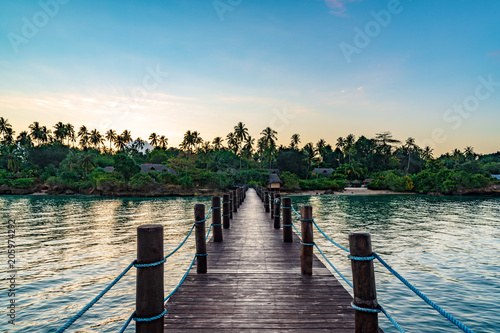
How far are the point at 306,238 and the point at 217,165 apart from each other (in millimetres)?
78284

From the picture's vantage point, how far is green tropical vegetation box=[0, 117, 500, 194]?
6209 cm

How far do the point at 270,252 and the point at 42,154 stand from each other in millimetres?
86349

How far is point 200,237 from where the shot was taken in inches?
226

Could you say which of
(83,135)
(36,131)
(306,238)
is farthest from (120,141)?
(306,238)

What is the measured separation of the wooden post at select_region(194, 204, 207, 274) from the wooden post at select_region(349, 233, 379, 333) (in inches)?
135

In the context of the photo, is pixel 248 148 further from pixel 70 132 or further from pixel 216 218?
pixel 216 218

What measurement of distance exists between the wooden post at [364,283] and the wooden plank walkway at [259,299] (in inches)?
37.6

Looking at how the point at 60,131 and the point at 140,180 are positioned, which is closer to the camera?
the point at 140,180

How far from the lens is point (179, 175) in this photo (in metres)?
65.6

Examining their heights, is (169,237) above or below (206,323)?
below

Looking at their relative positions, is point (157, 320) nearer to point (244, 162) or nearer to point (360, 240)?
point (360, 240)

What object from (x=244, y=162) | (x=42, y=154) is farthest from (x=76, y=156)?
(x=244, y=162)

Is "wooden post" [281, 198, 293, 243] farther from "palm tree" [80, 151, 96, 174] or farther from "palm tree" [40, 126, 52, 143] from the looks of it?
"palm tree" [40, 126, 52, 143]

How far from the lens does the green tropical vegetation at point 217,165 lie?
62094mm
